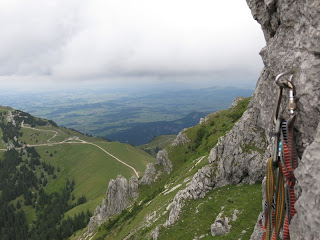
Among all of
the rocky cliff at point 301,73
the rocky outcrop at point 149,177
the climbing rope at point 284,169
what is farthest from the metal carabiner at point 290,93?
the rocky outcrop at point 149,177

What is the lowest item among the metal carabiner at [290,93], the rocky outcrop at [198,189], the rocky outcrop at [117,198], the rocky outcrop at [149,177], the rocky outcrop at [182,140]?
the rocky outcrop at [117,198]

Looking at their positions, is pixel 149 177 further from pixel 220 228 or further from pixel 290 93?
pixel 290 93

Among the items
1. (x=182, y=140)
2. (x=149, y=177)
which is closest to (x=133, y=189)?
(x=149, y=177)

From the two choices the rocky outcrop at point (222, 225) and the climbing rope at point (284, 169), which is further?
the rocky outcrop at point (222, 225)

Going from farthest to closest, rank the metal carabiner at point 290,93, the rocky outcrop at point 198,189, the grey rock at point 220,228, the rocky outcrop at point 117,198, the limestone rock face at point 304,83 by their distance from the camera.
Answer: the rocky outcrop at point 117,198, the rocky outcrop at point 198,189, the grey rock at point 220,228, the metal carabiner at point 290,93, the limestone rock face at point 304,83

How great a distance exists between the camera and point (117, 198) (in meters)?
98.1

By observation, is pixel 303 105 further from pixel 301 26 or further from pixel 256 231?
pixel 256 231

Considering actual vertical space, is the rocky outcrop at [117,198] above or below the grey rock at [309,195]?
below

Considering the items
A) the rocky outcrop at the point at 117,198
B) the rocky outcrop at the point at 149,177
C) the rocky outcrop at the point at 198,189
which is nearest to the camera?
the rocky outcrop at the point at 198,189

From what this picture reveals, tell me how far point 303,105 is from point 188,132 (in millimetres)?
90977

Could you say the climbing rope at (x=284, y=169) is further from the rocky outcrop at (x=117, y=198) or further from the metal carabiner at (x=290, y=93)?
the rocky outcrop at (x=117, y=198)

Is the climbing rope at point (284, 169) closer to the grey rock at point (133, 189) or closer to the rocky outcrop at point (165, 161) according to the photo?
the rocky outcrop at point (165, 161)

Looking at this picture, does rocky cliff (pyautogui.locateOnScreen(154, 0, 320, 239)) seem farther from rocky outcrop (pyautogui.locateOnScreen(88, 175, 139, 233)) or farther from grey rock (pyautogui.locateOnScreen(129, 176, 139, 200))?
rocky outcrop (pyautogui.locateOnScreen(88, 175, 139, 233))

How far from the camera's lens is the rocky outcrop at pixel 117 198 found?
91.9 meters
